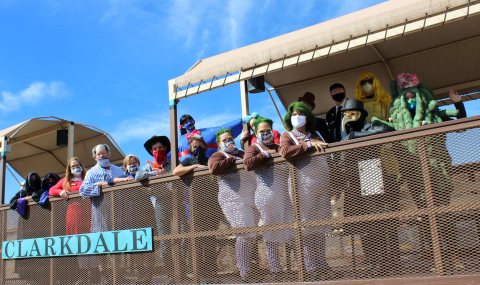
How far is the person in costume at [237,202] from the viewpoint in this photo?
14.9 ft

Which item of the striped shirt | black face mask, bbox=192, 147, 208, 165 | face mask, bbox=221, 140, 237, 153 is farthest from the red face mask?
face mask, bbox=221, 140, 237, 153

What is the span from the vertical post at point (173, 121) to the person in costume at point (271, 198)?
112 centimetres

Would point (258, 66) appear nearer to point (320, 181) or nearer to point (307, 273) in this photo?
point (320, 181)

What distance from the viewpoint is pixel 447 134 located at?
12.3 feet

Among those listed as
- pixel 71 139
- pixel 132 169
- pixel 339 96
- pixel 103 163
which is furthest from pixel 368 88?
pixel 71 139

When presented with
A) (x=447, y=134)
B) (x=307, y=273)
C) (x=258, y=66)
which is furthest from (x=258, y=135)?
(x=447, y=134)

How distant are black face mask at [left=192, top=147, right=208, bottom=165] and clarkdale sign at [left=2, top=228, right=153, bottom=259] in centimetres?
97

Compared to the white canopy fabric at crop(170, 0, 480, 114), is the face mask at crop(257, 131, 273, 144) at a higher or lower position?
lower

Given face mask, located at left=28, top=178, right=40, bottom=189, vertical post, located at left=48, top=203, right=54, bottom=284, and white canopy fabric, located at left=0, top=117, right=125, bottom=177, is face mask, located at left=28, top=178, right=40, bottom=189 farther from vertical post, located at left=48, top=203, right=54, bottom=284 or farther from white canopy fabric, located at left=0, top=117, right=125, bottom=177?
white canopy fabric, located at left=0, top=117, right=125, bottom=177

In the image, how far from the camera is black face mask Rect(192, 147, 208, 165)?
18.6 ft

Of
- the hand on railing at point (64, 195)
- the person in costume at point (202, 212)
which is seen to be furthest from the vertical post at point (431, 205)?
the hand on railing at point (64, 195)

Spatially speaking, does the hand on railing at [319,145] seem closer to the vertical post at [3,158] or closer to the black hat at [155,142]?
the black hat at [155,142]

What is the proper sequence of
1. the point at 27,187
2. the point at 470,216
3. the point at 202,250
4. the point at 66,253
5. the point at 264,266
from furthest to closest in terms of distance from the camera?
the point at 27,187, the point at 66,253, the point at 202,250, the point at 264,266, the point at 470,216

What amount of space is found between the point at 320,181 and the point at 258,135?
0.90 metres
